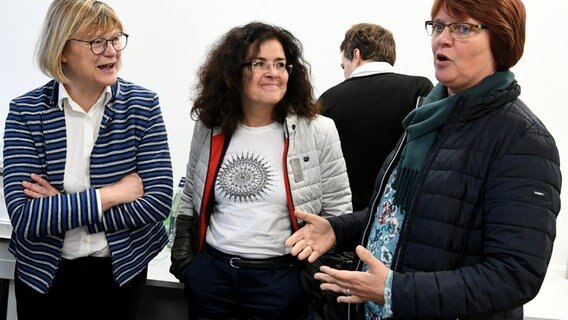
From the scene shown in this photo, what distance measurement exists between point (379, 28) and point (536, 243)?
5.33ft

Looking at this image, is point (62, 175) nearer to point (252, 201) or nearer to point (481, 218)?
point (252, 201)

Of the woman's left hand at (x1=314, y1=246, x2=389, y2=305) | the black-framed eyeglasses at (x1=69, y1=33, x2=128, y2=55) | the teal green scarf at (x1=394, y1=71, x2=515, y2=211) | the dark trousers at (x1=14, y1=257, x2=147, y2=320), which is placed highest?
the black-framed eyeglasses at (x1=69, y1=33, x2=128, y2=55)

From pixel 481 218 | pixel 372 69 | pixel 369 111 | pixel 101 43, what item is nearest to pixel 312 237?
pixel 481 218

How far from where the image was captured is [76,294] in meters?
1.56

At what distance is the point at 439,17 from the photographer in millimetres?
1144

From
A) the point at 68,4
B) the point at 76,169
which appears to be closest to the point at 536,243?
the point at 76,169

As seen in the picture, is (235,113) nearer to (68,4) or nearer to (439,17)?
(68,4)

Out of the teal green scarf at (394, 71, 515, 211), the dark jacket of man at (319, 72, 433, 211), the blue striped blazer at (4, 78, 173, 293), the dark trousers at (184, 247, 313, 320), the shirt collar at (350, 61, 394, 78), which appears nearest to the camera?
the teal green scarf at (394, 71, 515, 211)

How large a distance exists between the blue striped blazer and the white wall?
110 cm

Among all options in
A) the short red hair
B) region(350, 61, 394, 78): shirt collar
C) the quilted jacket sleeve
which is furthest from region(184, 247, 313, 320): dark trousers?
region(350, 61, 394, 78): shirt collar

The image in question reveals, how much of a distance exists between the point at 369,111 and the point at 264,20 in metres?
0.74

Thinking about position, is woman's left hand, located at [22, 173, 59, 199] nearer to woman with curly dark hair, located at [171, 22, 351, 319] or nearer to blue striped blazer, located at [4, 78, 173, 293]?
blue striped blazer, located at [4, 78, 173, 293]

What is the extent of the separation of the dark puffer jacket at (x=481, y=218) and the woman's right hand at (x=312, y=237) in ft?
1.17

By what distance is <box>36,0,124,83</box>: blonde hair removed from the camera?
4.88ft
